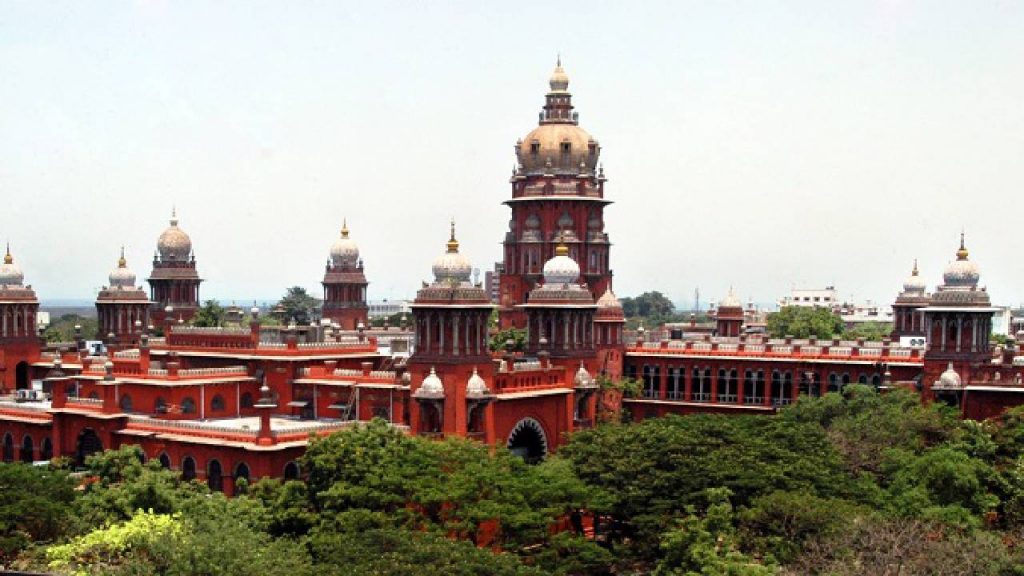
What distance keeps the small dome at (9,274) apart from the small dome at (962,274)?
43891 mm

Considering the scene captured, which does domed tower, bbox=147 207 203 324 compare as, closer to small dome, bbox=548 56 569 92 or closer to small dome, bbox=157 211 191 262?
small dome, bbox=157 211 191 262

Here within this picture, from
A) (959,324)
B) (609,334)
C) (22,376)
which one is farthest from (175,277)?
(959,324)

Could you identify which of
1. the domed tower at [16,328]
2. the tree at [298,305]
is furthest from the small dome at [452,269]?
the tree at [298,305]

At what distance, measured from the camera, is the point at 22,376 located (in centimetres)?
6200

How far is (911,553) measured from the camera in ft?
107

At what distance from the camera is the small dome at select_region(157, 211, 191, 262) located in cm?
7569

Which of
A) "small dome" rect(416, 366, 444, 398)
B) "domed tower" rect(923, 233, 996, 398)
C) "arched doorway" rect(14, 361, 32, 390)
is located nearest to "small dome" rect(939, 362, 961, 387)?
"domed tower" rect(923, 233, 996, 398)

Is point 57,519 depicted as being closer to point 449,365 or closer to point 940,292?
point 449,365

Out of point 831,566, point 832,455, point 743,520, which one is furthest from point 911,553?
point 832,455

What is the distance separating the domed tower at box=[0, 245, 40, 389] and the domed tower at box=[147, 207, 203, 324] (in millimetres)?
12628

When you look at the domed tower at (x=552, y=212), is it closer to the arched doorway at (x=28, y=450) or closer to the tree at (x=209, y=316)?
the tree at (x=209, y=316)

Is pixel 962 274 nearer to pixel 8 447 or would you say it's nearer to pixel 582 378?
pixel 582 378

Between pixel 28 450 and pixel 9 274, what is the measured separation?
1331cm

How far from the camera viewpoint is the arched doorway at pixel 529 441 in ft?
161
